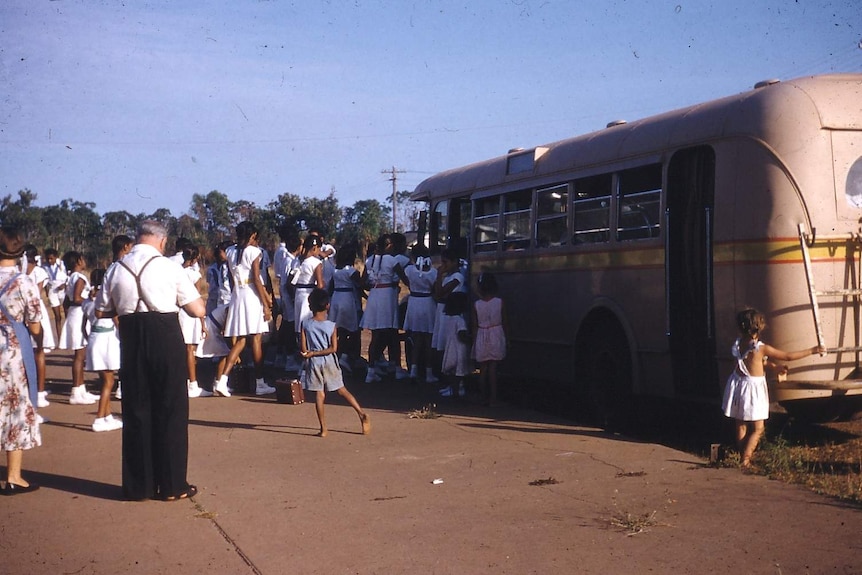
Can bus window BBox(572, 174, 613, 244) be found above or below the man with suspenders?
above

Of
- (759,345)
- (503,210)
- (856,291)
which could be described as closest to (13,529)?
(759,345)

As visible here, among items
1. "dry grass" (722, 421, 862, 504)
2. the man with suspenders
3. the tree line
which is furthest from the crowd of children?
the tree line

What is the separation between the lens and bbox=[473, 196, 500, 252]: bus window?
1292 cm

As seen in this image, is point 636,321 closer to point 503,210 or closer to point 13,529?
point 503,210

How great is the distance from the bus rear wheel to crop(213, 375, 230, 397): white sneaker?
14.2 ft

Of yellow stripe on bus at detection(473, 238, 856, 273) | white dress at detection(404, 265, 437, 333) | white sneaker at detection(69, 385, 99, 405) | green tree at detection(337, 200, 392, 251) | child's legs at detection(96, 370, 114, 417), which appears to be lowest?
white sneaker at detection(69, 385, 99, 405)

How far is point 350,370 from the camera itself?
14.9m

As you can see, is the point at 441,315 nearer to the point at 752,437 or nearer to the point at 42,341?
the point at 42,341

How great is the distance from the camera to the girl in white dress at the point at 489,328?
11.4m

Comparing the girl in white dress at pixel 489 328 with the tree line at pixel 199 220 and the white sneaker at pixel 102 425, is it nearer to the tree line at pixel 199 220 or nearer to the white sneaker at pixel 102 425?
the white sneaker at pixel 102 425

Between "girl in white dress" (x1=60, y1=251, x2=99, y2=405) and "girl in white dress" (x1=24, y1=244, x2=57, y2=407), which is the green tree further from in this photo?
"girl in white dress" (x1=60, y1=251, x2=99, y2=405)

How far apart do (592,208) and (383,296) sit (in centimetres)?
403

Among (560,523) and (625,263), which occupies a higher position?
(625,263)

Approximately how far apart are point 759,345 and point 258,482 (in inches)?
160
